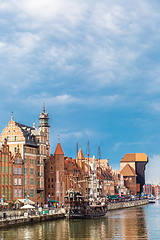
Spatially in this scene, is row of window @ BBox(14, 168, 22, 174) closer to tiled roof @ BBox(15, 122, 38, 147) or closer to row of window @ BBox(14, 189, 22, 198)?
row of window @ BBox(14, 189, 22, 198)

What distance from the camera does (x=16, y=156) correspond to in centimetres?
12238

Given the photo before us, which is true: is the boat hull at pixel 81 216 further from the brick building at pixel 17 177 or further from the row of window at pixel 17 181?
the row of window at pixel 17 181

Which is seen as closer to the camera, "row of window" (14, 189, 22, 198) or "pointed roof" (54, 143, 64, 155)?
"row of window" (14, 189, 22, 198)

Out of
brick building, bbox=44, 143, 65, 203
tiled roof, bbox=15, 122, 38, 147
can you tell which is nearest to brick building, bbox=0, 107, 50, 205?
tiled roof, bbox=15, 122, 38, 147

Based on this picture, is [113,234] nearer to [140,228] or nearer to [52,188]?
[140,228]

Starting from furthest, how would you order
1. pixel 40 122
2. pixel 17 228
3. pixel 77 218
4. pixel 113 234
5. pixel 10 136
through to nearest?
1. pixel 40 122
2. pixel 10 136
3. pixel 77 218
4. pixel 17 228
5. pixel 113 234

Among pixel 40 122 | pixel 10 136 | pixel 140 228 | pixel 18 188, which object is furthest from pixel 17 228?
pixel 40 122

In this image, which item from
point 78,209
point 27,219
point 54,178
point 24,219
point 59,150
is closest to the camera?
point 24,219

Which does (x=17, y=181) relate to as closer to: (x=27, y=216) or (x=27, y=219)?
(x=27, y=216)

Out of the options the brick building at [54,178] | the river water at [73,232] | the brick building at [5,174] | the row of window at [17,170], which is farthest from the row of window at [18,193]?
the river water at [73,232]

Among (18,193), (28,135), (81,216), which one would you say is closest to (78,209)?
(81,216)

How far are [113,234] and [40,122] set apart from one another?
91554 millimetres

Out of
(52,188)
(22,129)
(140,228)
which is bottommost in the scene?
(140,228)

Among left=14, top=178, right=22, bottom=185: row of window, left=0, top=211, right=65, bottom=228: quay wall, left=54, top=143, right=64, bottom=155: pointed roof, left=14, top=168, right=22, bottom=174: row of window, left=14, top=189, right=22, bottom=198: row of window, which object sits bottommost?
left=0, top=211, right=65, bottom=228: quay wall
